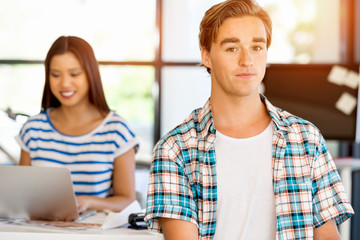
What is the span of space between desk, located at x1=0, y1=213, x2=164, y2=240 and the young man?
0.06 meters

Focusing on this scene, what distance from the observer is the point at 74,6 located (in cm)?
412

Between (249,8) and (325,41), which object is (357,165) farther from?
(249,8)

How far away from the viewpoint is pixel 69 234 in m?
1.40

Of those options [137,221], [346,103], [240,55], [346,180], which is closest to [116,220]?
[137,221]

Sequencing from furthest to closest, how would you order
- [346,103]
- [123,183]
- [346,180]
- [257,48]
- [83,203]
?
1. [346,103]
2. [346,180]
3. [123,183]
4. [83,203]
5. [257,48]

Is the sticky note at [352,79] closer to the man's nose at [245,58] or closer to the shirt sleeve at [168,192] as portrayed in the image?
the man's nose at [245,58]

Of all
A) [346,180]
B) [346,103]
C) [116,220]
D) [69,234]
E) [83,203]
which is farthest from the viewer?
[346,103]

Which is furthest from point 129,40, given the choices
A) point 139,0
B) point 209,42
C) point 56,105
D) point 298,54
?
point 209,42

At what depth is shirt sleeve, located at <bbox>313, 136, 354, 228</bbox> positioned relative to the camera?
1.46 m

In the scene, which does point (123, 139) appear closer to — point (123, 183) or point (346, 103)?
point (123, 183)

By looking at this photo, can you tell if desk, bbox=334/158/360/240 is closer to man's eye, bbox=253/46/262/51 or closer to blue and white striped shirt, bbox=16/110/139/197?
blue and white striped shirt, bbox=16/110/139/197

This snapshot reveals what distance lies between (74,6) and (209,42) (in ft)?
9.07

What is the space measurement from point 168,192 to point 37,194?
476 mm

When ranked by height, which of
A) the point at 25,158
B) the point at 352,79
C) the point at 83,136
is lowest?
the point at 25,158
